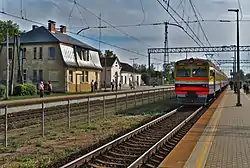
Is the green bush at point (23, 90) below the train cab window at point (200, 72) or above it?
below

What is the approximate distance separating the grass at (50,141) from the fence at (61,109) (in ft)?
0.85

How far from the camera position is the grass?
29.5ft

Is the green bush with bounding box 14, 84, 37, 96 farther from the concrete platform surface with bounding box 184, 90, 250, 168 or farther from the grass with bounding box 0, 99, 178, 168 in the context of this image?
the concrete platform surface with bounding box 184, 90, 250, 168

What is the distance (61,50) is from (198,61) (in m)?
25.9

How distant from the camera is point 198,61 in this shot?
25172mm

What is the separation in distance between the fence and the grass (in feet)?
0.85

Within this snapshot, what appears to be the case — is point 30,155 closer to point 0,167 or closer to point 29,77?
point 0,167

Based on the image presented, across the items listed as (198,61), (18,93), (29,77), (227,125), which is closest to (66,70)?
(29,77)

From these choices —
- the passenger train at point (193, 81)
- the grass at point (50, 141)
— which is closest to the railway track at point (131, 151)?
the grass at point (50, 141)

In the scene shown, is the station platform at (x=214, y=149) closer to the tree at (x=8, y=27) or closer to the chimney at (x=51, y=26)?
the chimney at (x=51, y=26)

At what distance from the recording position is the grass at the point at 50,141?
29.5ft

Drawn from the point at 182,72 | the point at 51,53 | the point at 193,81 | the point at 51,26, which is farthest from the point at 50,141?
the point at 51,26

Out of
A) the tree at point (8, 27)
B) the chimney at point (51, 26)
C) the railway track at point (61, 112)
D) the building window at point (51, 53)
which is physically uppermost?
the tree at point (8, 27)

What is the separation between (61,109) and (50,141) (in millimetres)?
2627
